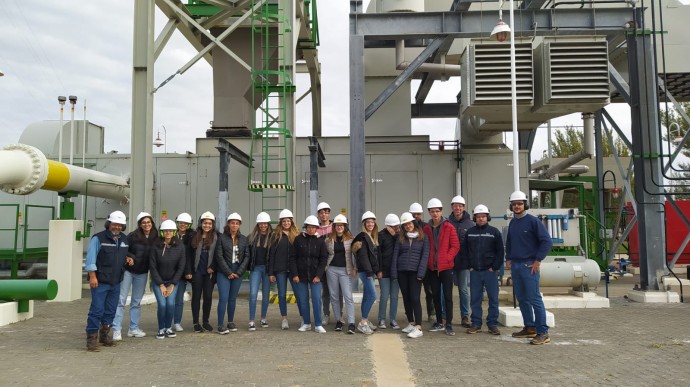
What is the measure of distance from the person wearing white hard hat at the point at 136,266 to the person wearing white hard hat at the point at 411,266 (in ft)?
12.0

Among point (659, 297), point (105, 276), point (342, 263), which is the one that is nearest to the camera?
point (105, 276)

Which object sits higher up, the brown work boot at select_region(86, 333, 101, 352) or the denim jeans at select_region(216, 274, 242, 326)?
the denim jeans at select_region(216, 274, 242, 326)

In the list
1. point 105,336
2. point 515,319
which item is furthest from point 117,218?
point 515,319

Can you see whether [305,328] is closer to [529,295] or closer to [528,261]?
[529,295]

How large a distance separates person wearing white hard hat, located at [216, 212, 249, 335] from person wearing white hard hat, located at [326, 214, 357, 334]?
4.34ft

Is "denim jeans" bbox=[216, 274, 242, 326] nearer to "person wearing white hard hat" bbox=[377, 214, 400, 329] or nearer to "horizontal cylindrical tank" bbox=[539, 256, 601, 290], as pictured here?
"person wearing white hard hat" bbox=[377, 214, 400, 329]

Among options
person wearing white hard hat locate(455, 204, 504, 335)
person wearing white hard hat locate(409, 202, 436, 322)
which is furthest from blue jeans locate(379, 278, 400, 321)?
person wearing white hard hat locate(455, 204, 504, 335)

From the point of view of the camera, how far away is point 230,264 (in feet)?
28.1

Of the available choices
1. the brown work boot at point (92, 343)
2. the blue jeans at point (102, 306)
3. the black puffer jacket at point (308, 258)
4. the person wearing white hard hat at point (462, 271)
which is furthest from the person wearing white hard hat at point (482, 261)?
the brown work boot at point (92, 343)

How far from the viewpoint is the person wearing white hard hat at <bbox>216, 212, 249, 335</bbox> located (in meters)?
8.51

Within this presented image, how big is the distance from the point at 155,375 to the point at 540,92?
→ 406 inches

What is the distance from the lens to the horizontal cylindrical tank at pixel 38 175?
35.6 feet

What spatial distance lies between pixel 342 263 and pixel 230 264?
67.8 inches

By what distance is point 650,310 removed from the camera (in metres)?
11.0
